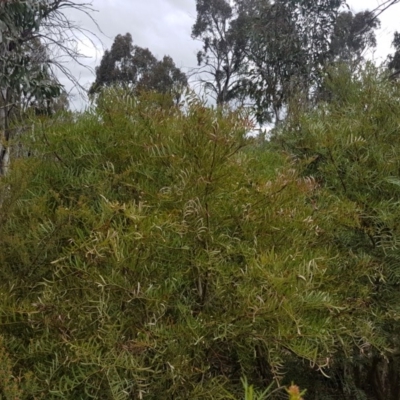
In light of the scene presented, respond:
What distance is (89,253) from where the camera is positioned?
1738mm

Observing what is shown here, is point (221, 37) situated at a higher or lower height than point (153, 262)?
higher

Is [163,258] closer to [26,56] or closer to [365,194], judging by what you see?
[365,194]

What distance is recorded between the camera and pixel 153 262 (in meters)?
1.90

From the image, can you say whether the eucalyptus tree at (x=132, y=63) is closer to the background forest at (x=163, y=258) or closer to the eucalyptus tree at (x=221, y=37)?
the eucalyptus tree at (x=221, y=37)

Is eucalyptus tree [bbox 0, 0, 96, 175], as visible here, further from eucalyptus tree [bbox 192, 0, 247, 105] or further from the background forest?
eucalyptus tree [bbox 192, 0, 247, 105]

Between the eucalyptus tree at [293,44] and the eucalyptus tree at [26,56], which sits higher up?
the eucalyptus tree at [293,44]

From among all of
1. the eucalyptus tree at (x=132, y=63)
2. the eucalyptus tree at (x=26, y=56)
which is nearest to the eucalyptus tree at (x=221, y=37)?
the eucalyptus tree at (x=132, y=63)

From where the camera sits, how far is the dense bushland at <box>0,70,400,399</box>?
1.79 metres

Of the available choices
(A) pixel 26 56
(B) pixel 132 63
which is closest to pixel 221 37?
(B) pixel 132 63

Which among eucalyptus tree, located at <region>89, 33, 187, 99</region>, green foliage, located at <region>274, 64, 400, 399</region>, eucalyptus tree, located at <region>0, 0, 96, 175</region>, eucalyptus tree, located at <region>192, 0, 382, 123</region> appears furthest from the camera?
eucalyptus tree, located at <region>89, 33, 187, 99</region>

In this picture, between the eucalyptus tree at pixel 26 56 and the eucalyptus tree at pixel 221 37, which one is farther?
the eucalyptus tree at pixel 221 37

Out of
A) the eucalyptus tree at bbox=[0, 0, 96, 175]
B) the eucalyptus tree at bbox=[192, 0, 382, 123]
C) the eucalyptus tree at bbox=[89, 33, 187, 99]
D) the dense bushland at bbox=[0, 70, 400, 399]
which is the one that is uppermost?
the eucalyptus tree at bbox=[89, 33, 187, 99]

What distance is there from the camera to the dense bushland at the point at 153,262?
1792mm

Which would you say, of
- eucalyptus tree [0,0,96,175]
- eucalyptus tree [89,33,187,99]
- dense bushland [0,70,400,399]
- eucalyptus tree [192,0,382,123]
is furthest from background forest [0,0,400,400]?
eucalyptus tree [89,33,187,99]
